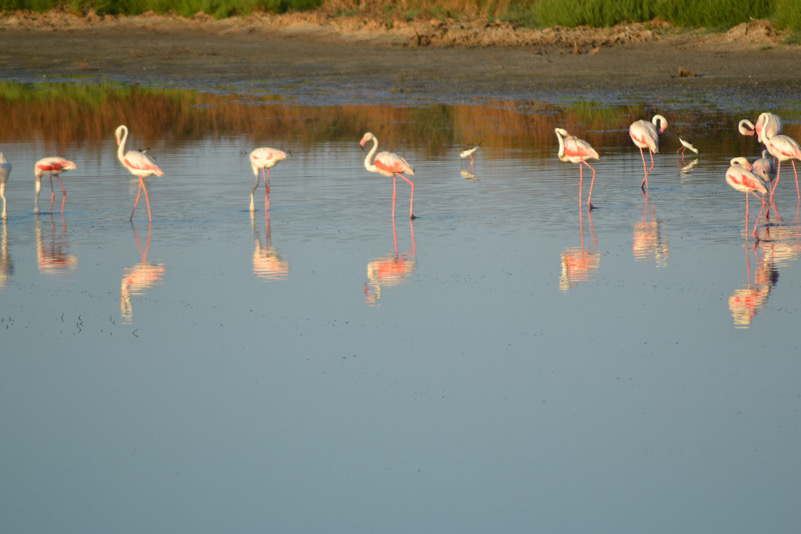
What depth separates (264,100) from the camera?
2545 centimetres

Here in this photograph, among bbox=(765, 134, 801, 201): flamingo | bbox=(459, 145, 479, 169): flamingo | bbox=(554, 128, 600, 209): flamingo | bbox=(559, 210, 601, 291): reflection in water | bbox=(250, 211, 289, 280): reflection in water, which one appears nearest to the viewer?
bbox=(559, 210, 601, 291): reflection in water

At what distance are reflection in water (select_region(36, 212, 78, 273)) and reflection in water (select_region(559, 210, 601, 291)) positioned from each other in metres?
3.69

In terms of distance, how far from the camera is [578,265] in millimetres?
9219

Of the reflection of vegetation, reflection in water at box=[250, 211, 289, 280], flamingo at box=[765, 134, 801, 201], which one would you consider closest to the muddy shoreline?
the reflection of vegetation

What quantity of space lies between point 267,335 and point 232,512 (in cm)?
252

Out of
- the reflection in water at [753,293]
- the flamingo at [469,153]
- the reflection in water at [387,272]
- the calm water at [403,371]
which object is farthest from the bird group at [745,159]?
the reflection in water at [387,272]

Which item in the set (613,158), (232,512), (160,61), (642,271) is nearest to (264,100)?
(160,61)

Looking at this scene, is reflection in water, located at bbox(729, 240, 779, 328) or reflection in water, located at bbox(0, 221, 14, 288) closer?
Result: reflection in water, located at bbox(729, 240, 779, 328)

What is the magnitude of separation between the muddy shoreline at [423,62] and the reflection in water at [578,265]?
43.9 ft

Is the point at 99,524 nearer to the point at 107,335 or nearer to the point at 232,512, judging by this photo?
the point at 232,512

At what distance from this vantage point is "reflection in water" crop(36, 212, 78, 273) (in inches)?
376

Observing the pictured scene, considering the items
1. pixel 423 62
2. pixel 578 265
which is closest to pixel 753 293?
pixel 578 265

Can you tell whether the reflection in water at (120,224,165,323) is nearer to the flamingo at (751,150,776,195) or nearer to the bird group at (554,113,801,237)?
the bird group at (554,113,801,237)

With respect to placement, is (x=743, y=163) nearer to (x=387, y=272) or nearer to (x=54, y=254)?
(x=387, y=272)
